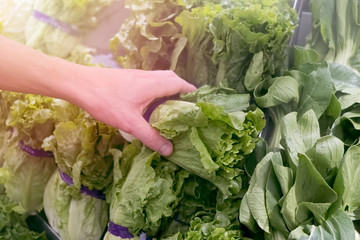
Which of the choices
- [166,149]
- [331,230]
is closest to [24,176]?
[166,149]

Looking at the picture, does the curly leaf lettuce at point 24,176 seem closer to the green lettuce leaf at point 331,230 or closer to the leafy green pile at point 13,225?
the leafy green pile at point 13,225

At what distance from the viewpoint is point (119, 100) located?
1156 mm

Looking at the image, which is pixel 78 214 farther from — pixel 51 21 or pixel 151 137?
pixel 51 21

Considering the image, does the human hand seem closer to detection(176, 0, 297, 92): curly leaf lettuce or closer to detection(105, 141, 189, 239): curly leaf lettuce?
detection(105, 141, 189, 239): curly leaf lettuce

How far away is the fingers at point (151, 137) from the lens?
45.8 inches

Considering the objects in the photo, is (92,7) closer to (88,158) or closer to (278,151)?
(88,158)

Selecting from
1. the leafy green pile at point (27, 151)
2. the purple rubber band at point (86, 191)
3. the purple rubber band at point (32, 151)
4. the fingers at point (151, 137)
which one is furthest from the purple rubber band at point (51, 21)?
the fingers at point (151, 137)

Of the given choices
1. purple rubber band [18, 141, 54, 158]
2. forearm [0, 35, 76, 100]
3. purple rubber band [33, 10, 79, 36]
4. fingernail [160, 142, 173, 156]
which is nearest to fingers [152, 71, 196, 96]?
fingernail [160, 142, 173, 156]

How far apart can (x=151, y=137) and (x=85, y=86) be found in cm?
25

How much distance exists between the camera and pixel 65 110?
1.57 metres

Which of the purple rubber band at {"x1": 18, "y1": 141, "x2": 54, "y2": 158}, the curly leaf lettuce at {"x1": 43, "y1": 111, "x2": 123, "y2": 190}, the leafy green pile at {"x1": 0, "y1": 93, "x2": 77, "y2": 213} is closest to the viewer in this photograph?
the curly leaf lettuce at {"x1": 43, "y1": 111, "x2": 123, "y2": 190}

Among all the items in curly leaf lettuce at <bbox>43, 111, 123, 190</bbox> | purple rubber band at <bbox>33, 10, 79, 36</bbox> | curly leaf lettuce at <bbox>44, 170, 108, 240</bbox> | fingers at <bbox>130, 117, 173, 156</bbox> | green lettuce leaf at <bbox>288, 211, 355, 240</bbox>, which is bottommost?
curly leaf lettuce at <bbox>44, 170, 108, 240</bbox>

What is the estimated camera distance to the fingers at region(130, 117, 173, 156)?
3.81 ft

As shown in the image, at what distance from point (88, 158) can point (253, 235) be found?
0.69 metres
